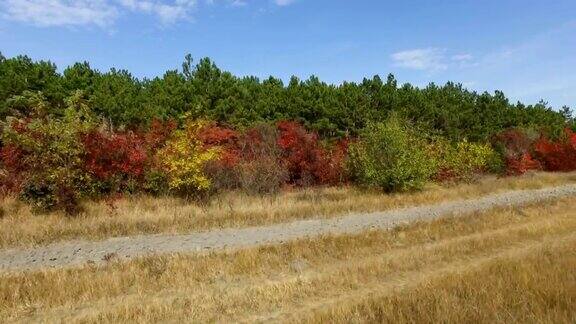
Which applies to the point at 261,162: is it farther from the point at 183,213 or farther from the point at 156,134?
the point at 183,213

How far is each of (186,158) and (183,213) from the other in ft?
11.8

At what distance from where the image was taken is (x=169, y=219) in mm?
19031

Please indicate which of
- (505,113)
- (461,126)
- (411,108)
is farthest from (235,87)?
(505,113)

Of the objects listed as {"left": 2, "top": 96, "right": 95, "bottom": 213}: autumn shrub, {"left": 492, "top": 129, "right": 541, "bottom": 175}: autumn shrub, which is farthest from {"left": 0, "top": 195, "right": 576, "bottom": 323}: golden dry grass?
{"left": 492, "top": 129, "right": 541, "bottom": 175}: autumn shrub

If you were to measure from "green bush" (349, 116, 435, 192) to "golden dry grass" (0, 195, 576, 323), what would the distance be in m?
14.0

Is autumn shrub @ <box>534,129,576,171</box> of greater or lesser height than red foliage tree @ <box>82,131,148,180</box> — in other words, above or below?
below

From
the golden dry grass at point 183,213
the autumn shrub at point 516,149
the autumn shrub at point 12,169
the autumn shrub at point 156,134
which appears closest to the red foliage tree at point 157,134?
the autumn shrub at point 156,134

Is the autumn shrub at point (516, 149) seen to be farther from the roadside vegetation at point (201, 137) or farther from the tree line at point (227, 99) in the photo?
the roadside vegetation at point (201, 137)

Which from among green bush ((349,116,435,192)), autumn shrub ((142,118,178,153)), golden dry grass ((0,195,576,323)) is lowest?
golden dry grass ((0,195,576,323))

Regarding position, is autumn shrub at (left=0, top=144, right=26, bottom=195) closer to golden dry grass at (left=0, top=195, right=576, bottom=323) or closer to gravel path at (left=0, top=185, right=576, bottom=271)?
gravel path at (left=0, top=185, right=576, bottom=271)

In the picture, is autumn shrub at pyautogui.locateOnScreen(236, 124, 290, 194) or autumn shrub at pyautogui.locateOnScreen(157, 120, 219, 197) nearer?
autumn shrub at pyautogui.locateOnScreen(157, 120, 219, 197)

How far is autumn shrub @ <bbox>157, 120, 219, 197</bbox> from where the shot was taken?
75.3 ft

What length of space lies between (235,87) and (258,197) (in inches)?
363

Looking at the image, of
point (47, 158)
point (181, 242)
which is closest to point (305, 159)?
point (47, 158)
